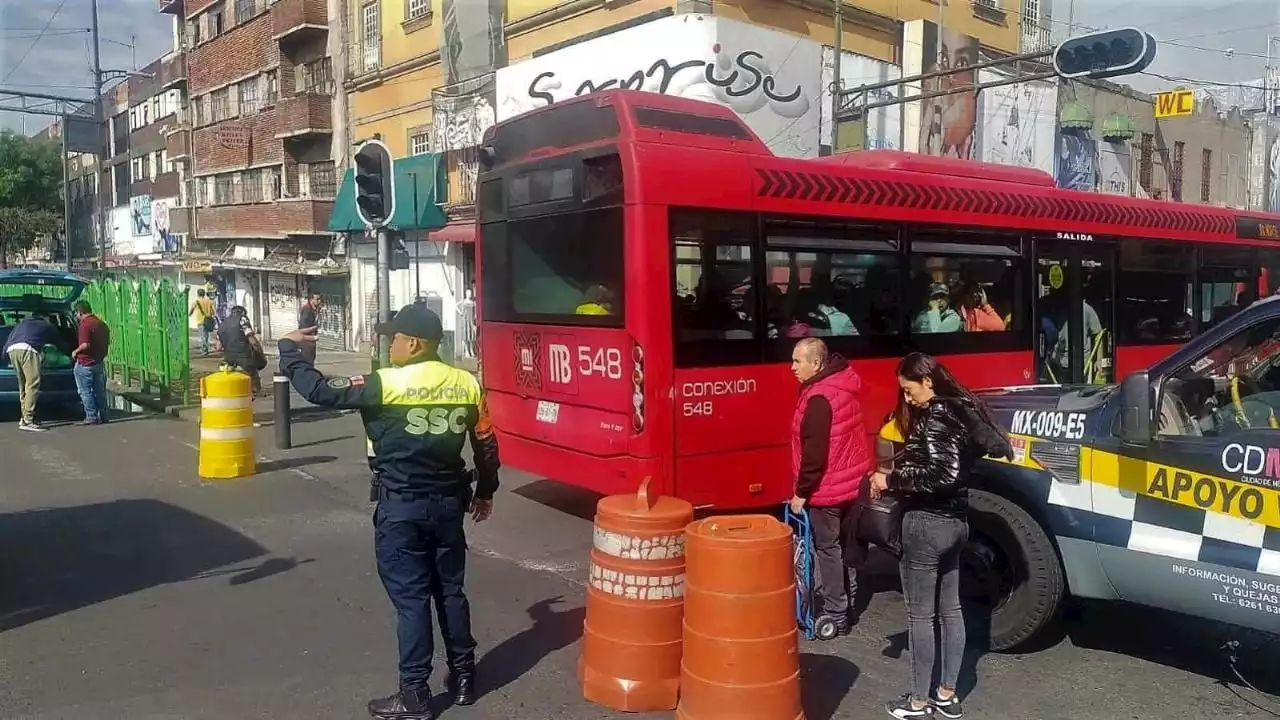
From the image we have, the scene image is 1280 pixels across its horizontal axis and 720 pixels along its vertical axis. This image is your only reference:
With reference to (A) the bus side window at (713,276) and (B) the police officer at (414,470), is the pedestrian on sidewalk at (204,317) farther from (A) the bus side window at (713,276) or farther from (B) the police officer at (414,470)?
(B) the police officer at (414,470)

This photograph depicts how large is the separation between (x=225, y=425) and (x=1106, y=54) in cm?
1184

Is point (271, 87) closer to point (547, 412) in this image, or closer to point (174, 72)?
point (174, 72)

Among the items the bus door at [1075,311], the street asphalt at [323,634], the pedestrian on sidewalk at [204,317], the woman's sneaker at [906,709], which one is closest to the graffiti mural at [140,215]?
the pedestrian on sidewalk at [204,317]

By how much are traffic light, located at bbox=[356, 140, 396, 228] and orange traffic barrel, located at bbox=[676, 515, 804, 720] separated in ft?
22.6

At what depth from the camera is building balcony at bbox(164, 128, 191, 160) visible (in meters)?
40.9

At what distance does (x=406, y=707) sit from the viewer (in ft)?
14.4

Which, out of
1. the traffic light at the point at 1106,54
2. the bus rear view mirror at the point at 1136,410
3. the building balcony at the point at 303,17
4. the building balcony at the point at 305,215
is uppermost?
the building balcony at the point at 303,17

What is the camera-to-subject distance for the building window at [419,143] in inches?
1016

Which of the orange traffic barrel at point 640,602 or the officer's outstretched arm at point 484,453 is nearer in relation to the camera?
the orange traffic barrel at point 640,602

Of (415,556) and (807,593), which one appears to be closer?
(415,556)

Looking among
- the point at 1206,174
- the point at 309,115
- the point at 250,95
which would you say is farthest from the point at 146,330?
the point at 1206,174

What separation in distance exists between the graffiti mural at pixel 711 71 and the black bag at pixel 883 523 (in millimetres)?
12407

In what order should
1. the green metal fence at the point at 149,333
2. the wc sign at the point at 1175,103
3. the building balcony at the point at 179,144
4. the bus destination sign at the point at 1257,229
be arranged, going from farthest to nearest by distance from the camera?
the building balcony at the point at 179,144
the wc sign at the point at 1175,103
the green metal fence at the point at 149,333
the bus destination sign at the point at 1257,229

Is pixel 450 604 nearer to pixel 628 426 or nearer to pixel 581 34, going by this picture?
pixel 628 426
